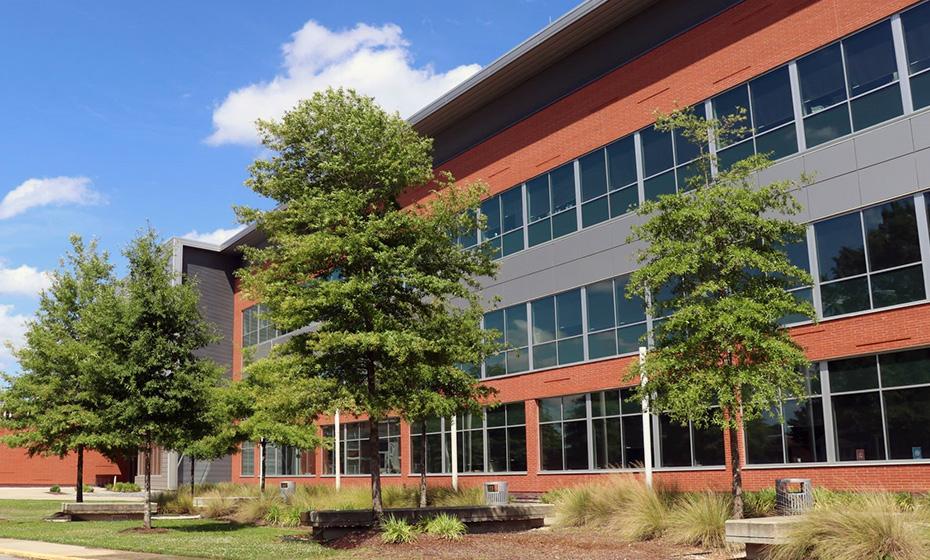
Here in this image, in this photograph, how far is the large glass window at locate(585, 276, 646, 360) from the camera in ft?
91.0

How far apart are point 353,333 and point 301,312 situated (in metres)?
1.14

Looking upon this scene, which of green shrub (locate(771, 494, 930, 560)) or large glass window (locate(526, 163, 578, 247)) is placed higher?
large glass window (locate(526, 163, 578, 247))

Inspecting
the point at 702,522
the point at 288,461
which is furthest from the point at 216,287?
the point at 702,522

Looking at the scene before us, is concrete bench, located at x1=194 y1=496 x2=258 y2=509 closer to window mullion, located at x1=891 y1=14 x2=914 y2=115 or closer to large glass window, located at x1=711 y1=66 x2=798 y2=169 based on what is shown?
large glass window, located at x1=711 y1=66 x2=798 y2=169

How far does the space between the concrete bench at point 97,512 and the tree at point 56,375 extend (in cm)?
196

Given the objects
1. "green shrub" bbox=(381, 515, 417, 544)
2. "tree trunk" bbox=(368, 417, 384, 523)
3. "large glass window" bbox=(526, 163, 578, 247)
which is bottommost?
"green shrub" bbox=(381, 515, 417, 544)

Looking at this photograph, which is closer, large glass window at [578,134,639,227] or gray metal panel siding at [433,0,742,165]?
gray metal panel siding at [433,0,742,165]

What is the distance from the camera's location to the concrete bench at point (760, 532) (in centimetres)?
1327

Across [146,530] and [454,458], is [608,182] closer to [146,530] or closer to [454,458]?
[454,458]

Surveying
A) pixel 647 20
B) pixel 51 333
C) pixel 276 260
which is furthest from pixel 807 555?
pixel 51 333

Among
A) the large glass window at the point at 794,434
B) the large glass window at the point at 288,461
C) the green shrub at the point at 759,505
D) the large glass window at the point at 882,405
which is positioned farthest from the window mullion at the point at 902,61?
the large glass window at the point at 288,461

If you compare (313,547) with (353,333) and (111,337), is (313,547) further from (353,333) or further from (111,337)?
(111,337)

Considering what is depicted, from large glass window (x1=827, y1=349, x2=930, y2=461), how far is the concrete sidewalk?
15426mm

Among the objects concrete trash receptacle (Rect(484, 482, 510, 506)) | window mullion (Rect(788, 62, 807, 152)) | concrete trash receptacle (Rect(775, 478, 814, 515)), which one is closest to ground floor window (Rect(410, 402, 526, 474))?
concrete trash receptacle (Rect(484, 482, 510, 506))
